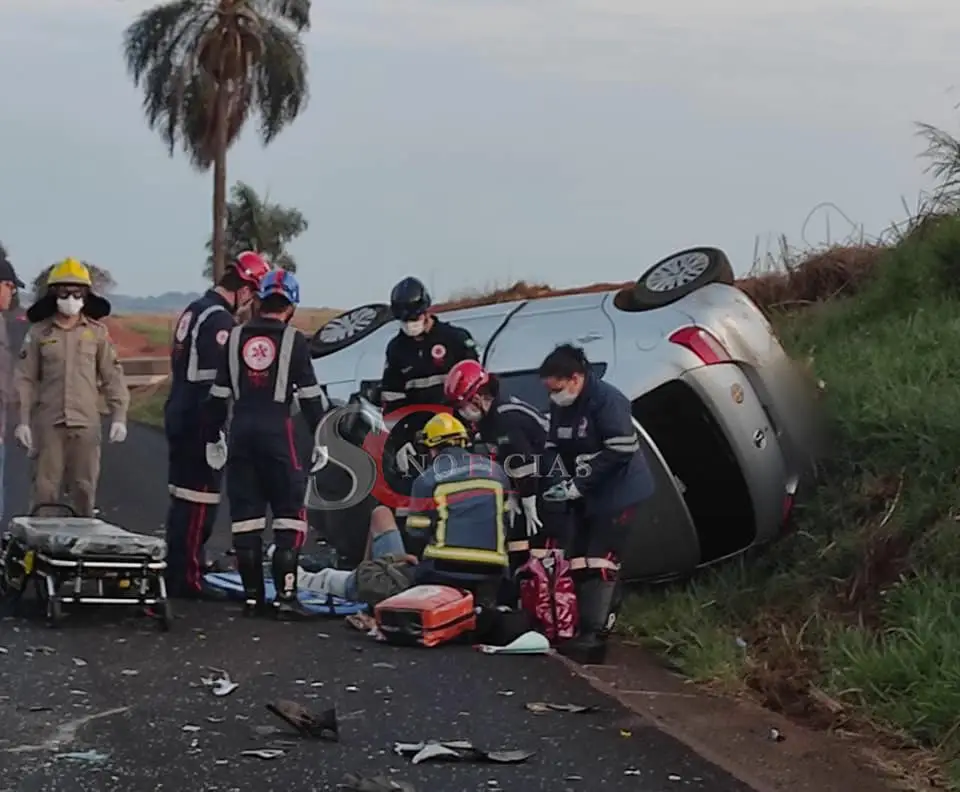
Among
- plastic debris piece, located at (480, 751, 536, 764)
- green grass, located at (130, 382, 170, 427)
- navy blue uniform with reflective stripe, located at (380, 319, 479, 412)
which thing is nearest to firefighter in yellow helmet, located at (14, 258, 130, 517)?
navy blue uniform with reflective stripe, located at (380, 319, 479, 412)

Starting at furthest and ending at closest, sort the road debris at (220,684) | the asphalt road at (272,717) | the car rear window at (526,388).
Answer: the car rear window at (526,388) → the road debris at (220,684) → the asphalt road at (272,717)

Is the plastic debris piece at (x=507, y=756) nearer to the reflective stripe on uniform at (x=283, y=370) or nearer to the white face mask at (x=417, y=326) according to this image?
the reflective stripe on uniform at (x=283, y=370)

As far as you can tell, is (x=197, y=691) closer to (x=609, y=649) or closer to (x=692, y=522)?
(x=609, y=649)

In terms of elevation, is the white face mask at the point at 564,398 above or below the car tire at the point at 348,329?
below

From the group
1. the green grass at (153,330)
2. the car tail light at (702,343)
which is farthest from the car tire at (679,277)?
the green grass at (153,330)

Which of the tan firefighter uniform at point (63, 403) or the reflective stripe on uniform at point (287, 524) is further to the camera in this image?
the tan firefighter uniform at point (63, 403)

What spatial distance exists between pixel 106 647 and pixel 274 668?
35.9 inches

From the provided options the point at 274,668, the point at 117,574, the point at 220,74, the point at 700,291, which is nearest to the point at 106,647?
the point at 117,574

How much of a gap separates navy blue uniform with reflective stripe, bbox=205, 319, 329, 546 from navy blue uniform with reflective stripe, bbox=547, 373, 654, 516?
1433 mm

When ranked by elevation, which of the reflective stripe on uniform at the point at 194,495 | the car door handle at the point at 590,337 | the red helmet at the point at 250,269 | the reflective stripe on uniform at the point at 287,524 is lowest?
the reflective stripe on uniform at the point at 287,524

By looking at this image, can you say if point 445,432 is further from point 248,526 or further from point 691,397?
point 691,397

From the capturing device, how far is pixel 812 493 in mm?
8344

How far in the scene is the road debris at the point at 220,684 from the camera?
609cm

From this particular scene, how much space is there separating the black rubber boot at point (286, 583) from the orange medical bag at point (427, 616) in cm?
70
